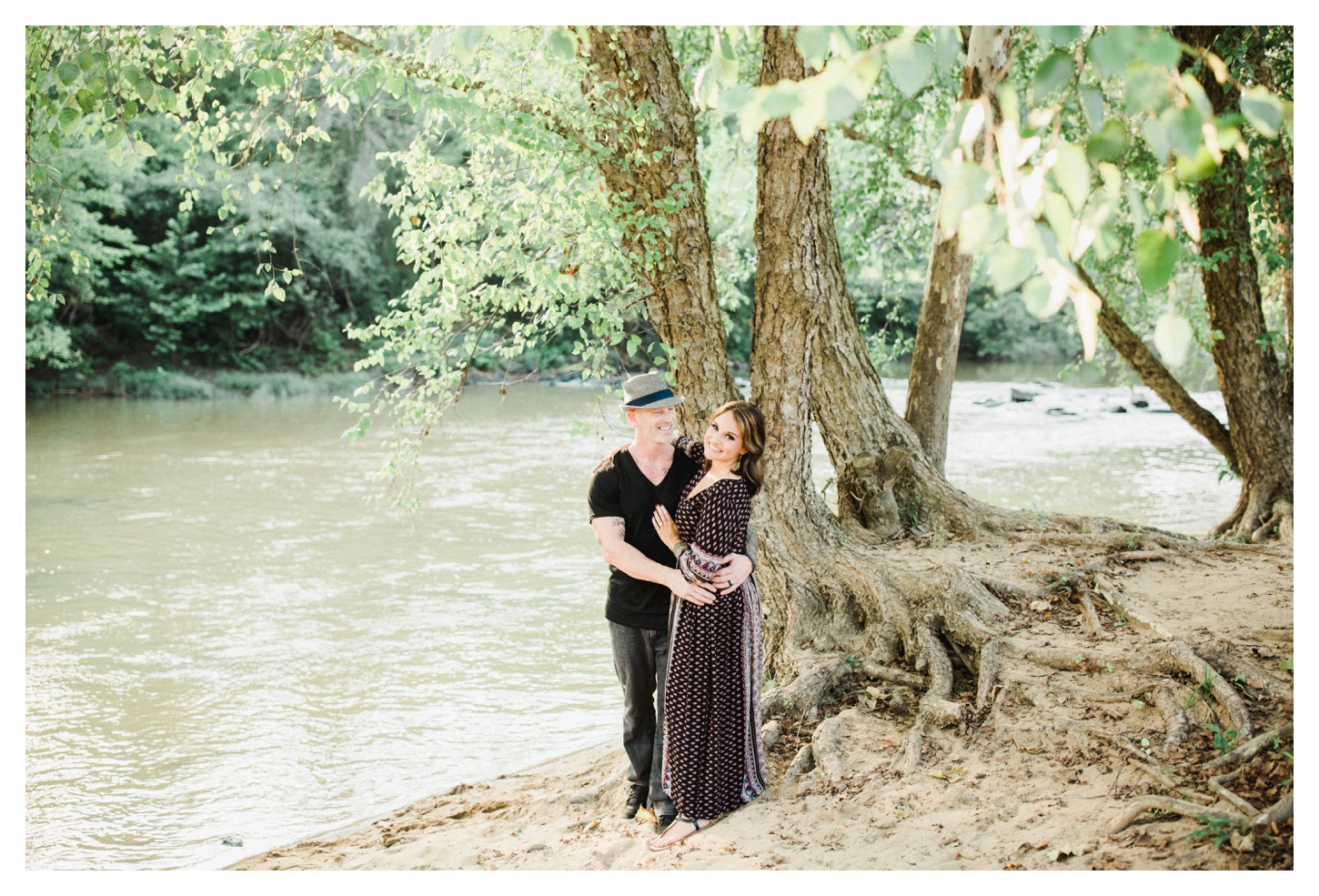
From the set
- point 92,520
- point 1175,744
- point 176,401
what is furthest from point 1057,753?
point 176,401

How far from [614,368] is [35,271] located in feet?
7.67

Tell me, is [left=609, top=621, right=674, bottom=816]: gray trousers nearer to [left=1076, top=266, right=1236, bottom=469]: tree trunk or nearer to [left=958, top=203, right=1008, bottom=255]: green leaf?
[left=958, top=203, right=1008, bottom=255]: green leaf

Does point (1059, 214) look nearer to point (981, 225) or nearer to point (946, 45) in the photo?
point (981, 225)

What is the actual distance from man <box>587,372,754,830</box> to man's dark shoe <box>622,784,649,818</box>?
49 millimetres

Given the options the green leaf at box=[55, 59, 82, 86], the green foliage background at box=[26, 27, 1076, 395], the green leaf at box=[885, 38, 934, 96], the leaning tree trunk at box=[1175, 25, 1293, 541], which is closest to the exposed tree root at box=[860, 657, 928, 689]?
the green leaf at box=[885, 38, 934, 96]

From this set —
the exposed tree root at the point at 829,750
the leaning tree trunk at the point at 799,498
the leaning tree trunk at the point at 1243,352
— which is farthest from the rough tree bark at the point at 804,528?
the leaning tree trunk at the point at 1243,352

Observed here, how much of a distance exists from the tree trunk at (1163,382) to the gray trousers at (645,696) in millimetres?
5024

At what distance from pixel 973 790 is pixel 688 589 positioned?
1.18m

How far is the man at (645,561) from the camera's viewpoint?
3293 mm

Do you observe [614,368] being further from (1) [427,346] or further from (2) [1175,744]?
(2) [1175,744]

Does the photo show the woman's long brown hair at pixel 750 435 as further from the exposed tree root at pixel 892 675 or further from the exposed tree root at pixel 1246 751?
the exposed tree root at pixel 1246 751

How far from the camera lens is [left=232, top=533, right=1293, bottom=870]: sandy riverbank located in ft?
10.1

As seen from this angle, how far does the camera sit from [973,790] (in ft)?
11.3
